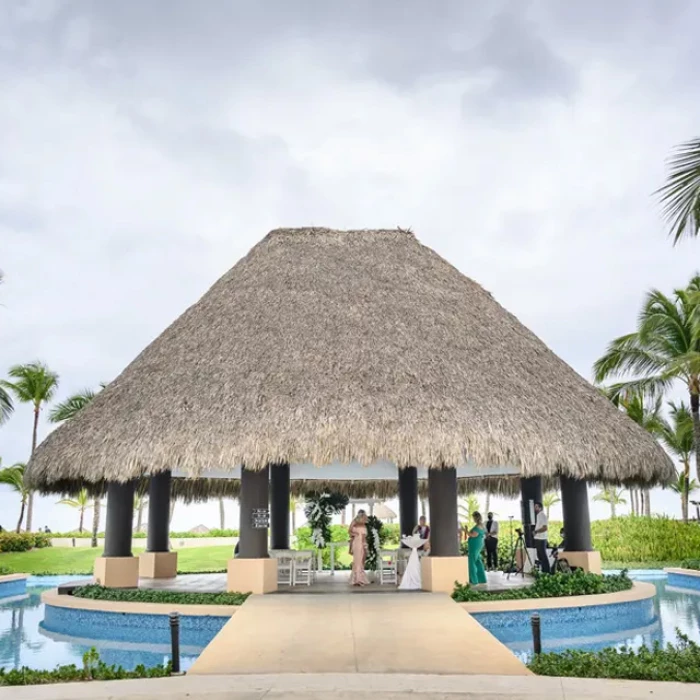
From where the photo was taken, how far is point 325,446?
35.6 feet

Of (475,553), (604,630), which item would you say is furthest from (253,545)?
(604,630)

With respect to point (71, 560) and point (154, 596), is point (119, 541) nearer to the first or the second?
point (154, 596)

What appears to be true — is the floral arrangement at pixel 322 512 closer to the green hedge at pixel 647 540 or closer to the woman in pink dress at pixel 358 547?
the woman in pink dress at pixel 358 547

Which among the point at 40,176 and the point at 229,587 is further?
the point at 40,176

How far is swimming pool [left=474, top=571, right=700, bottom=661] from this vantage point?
10.2 m

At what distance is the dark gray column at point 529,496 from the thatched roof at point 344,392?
2760 mm

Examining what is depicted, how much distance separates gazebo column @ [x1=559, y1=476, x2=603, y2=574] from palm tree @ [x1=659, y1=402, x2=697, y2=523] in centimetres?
1802

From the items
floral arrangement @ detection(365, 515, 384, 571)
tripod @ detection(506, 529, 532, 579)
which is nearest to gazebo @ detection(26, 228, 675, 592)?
tripod @ detection(506, 529, 532, 579)

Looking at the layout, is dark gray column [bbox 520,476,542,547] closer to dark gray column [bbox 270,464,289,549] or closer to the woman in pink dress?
the woman in pink dress

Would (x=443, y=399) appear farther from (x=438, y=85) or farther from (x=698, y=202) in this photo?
(x=438, y=85)

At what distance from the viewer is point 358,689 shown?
19.2 ft

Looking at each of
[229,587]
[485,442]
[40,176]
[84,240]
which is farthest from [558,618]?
[84,240]

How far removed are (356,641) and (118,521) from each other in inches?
265

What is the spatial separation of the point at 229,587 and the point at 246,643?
407 cm
